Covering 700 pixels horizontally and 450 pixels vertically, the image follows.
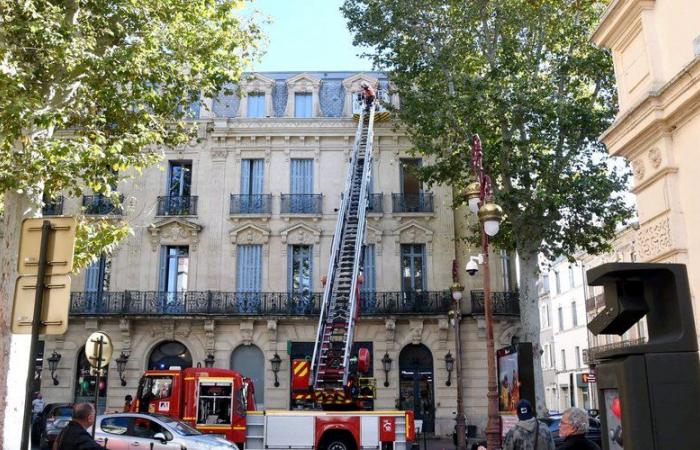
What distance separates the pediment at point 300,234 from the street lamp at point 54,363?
9952 mm

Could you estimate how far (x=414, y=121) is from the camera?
22.2 m

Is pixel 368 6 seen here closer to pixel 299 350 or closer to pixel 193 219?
pixel 193 219

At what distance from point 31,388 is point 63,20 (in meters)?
9.73

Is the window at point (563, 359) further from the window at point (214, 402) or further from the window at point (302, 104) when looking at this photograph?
the window at point (214, 402)

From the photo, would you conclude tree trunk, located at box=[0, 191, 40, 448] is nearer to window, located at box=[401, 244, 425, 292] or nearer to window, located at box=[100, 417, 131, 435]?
window, located at box=[100, 417, 131, 435]

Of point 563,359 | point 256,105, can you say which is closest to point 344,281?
point 256,105

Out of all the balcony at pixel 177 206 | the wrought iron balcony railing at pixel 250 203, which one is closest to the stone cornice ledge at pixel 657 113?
the wrought iron balcony railing at pixel 250 203

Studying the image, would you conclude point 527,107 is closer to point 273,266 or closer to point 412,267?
point 412,267

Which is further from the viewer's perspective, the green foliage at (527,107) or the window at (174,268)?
the window at (174,268)

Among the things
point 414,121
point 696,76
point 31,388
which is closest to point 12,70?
point 31,388

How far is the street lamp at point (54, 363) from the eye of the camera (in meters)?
25.5

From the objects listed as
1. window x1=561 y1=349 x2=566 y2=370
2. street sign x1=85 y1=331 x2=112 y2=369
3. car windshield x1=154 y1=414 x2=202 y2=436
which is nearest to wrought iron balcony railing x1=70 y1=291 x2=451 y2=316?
car windshield x1=154 y1=414 x2=202 y2=436

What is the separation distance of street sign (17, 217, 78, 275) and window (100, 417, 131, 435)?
955cm

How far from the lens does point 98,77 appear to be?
13273 mm
